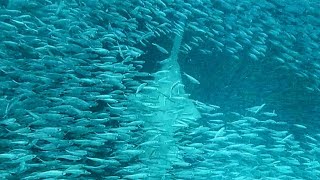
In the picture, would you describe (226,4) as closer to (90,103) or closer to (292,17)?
(292,17)

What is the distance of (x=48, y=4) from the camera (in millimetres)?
7910

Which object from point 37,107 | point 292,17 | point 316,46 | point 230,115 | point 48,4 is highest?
point 292,17

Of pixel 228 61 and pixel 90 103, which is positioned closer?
pixel 90 103

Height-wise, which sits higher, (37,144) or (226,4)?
Answer: (226,4)

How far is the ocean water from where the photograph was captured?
5703 mm

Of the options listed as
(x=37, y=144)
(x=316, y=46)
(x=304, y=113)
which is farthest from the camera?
(x=316, y=46)

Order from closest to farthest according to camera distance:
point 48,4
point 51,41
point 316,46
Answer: point 51,41
point 48,4
point 316,46

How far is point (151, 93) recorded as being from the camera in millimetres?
7742

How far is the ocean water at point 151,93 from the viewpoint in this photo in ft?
18.7

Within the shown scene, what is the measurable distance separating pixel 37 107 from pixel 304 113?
778 cm

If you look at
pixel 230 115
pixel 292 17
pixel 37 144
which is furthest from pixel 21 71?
pixel 292 17

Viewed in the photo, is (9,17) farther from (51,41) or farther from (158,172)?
(158,172)

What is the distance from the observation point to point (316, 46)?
439 inches

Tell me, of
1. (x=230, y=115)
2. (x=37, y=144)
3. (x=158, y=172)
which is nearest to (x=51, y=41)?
(x=37, y=144)
